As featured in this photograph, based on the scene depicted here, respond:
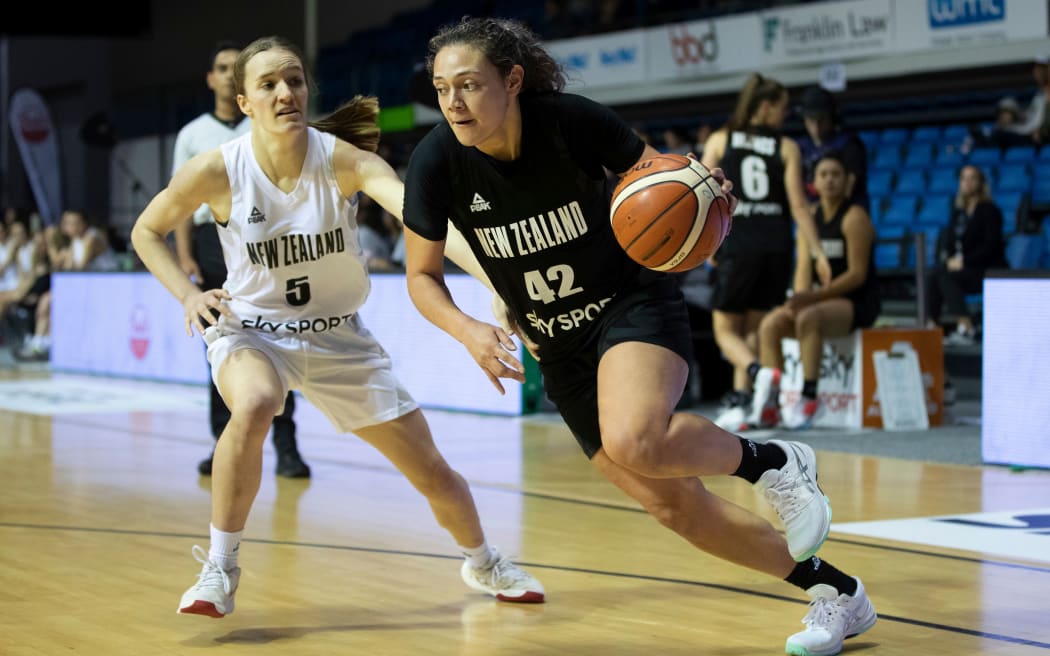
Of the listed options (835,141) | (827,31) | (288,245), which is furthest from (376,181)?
(827,31)

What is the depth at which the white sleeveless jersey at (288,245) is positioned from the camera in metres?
4.26

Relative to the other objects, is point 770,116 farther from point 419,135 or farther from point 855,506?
point 419,135

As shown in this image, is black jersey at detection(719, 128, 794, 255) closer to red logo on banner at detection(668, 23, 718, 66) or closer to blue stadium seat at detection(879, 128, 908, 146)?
blue stadium seat at detection(879, 128, 908, 146)

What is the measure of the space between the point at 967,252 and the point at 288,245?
27.6 ft

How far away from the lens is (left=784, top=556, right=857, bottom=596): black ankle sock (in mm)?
3613

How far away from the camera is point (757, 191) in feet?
26.9

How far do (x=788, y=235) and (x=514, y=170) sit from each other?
497 cm

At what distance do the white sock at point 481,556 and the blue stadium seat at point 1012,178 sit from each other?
34.2ft

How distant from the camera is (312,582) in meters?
4.51

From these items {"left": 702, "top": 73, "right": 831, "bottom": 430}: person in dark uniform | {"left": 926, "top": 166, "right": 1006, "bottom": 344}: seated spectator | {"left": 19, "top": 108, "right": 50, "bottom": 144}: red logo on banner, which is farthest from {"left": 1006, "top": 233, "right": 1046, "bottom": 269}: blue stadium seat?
{"left": 19, "top": 108, "right": 50, "bottom": 144}: red logo on banner

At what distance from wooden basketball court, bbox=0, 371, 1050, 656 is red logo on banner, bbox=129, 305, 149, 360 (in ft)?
16.9

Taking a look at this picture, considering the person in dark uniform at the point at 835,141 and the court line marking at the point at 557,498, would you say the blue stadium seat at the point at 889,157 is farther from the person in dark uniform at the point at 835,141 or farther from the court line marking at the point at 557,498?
the court line marking at the point at 557,498

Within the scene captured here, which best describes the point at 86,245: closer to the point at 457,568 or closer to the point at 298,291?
the point at 457,568

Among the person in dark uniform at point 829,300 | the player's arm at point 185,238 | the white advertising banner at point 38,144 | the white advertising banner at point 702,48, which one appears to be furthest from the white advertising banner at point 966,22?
the white advertising banner at point 38,144
